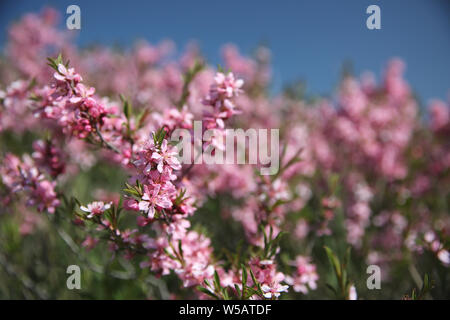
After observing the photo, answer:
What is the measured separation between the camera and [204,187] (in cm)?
246

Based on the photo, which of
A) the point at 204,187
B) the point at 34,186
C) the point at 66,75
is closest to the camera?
the point at 66,75

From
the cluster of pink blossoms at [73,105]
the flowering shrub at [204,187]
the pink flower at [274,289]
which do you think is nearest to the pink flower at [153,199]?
the flowering shrub at [204,187]

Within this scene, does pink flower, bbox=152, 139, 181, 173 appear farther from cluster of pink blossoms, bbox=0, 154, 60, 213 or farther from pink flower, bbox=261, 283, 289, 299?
cluster of pink blossoms, bbox=0, 154, 60, 213

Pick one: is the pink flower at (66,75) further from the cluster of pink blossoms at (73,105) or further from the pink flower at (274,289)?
the pink flower at (274,289)

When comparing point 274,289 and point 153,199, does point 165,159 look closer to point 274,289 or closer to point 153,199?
point 153,199

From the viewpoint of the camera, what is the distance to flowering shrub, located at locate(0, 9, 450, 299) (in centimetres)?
148

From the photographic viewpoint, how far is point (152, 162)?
4.14 feet

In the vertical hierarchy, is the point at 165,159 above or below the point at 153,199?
above

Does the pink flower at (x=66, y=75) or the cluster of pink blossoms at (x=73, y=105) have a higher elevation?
the pink flower at (x=66, y=75)

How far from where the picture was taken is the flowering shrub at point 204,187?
4.86 ft

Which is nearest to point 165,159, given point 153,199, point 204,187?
point 153,199

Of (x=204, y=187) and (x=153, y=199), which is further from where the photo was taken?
(x=204, y=187)
